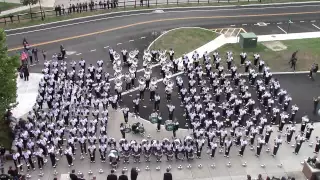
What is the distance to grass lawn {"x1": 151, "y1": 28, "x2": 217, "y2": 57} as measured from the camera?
42.2 metres

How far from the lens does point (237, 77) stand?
35.0 metres

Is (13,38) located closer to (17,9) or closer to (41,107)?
(17,9)

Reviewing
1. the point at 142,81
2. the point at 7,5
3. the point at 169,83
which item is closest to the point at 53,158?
the point at 142,81

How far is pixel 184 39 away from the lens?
144ft

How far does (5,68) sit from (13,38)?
58.7 ft

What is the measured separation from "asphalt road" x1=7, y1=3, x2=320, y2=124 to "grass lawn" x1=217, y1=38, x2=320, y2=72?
7.01 ft

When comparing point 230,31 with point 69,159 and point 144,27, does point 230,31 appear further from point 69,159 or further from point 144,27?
point 69,159

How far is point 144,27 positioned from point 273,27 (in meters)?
13.4

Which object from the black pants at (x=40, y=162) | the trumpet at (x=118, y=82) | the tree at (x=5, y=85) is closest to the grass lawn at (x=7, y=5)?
the trumpet at (x=118, y=82)

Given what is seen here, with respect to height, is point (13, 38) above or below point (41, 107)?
above

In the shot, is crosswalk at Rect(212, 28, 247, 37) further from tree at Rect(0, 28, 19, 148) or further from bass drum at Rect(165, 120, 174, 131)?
tree at Rect(0, 28, 19, 148)

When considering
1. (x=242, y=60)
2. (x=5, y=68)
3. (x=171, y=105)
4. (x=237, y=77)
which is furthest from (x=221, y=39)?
(x=5, y=68)

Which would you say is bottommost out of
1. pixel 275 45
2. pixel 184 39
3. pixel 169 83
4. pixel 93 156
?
pixel 93 156

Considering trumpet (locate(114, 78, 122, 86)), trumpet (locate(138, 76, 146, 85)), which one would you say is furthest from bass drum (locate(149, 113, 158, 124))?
trumpet (locate(114, 78, 122, 86))
